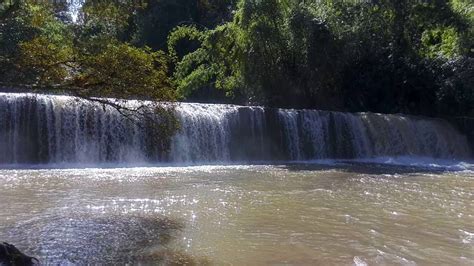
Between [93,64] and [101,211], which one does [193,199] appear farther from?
[93,64]

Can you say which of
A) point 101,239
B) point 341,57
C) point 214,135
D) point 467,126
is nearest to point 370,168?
point 214,135

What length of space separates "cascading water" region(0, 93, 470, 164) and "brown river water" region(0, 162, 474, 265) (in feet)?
6.68

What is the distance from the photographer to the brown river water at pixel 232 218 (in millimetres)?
6422

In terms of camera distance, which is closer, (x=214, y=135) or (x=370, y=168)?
(x=370, y=168)

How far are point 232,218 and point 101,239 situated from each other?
6.77 ft

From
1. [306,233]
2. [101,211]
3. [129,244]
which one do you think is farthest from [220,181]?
[129,244]

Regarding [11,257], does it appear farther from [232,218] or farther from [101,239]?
[232,218]

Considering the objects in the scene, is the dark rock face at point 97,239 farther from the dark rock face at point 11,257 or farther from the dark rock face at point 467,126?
the dark rock face at point 467,126

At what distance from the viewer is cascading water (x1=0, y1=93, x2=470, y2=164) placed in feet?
50.0

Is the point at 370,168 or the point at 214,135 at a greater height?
the point at 214,135

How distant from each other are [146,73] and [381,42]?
66.9 feet

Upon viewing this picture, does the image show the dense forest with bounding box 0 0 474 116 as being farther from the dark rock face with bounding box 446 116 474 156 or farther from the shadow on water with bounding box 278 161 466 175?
Result: the shadow on water with bounding box 278 161 466 175

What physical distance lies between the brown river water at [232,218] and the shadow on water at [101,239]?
12 mm

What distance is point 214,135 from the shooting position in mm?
17609
